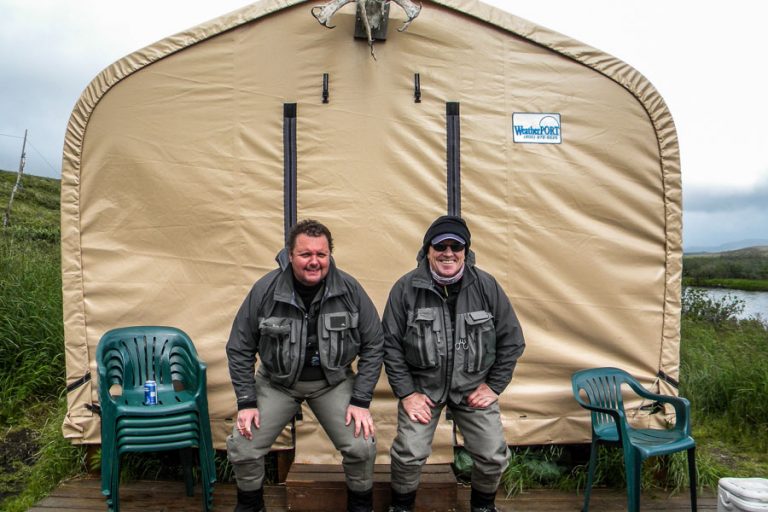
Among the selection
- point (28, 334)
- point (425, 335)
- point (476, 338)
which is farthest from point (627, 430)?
point (28, 334)

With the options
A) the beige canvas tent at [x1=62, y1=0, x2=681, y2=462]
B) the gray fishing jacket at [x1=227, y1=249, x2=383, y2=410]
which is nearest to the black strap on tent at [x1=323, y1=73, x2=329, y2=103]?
the beige canvas tent at [x1=62, y1=0, x2=681, y2=462]

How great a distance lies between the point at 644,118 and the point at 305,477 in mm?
2951

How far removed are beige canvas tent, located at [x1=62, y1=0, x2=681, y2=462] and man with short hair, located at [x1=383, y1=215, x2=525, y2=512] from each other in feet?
2.05

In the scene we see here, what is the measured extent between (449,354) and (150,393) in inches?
64.8

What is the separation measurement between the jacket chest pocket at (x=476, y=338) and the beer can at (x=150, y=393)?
1682mm

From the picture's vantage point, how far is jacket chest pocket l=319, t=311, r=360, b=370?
109 inches

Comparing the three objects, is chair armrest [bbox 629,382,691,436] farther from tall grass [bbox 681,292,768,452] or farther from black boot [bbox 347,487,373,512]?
black boot [bbox 347,487,373,512]

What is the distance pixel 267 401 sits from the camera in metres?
2.87

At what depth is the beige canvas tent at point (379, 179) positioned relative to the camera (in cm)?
345

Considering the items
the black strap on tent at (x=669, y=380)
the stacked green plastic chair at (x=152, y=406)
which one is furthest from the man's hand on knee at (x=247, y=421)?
the black strap on tent at (x=669, y=380)

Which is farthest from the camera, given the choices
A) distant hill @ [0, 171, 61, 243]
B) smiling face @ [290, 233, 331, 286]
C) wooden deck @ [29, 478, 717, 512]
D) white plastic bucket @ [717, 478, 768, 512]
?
distant hill @ [0, 171, 61, 243]

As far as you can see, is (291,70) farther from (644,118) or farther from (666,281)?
(666,281)

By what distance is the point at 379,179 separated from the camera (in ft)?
11.4

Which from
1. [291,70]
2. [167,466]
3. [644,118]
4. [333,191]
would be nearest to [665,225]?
[644,118]
